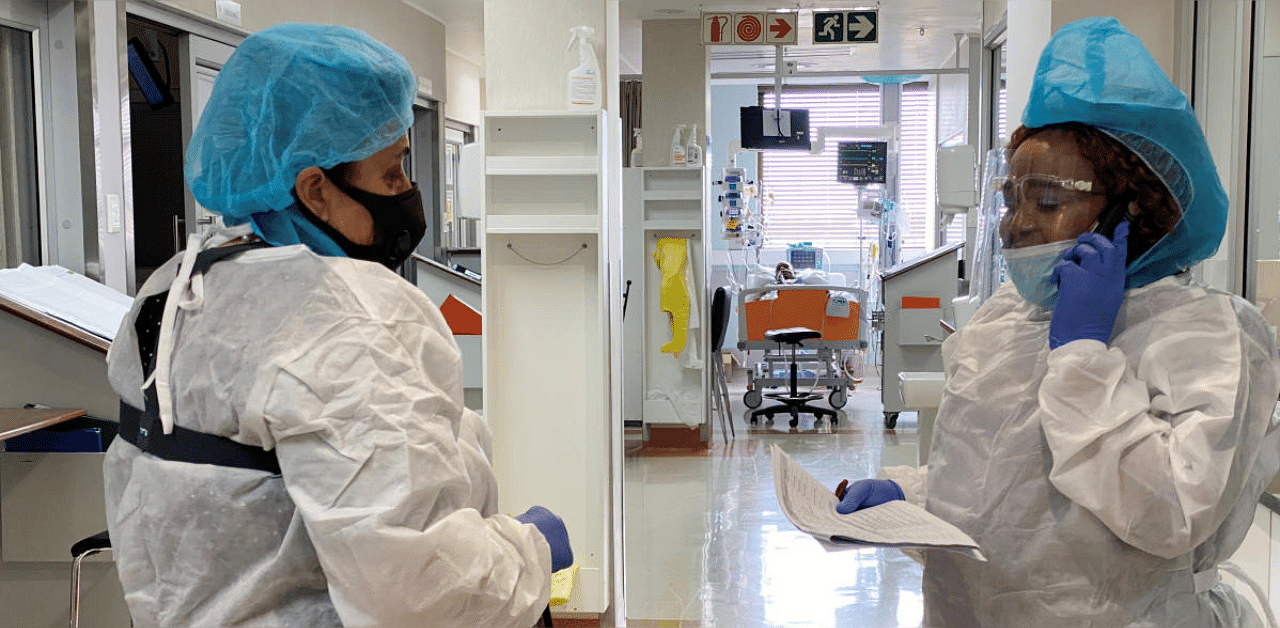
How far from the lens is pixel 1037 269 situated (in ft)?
4.52

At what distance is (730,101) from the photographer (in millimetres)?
10648

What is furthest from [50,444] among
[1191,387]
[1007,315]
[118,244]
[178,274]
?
[1191,387]

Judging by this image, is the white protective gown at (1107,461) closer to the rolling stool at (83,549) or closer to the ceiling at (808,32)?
the rolling stool at (83,549)

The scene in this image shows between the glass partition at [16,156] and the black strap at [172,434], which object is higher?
the glass partition at [16,156]

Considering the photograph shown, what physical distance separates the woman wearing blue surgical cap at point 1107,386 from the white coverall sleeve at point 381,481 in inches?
28.9

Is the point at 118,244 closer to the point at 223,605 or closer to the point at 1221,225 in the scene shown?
the point at 223,605

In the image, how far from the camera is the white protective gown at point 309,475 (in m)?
0.96

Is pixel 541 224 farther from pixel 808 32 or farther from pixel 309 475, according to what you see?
pixel 808 32

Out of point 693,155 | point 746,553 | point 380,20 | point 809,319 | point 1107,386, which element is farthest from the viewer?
point 809,319

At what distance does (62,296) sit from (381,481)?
6.62 feet

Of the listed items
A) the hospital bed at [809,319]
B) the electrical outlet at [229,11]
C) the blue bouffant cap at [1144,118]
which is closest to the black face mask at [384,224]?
the blue bouffant cap at [1144,118]

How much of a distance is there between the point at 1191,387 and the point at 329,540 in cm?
102

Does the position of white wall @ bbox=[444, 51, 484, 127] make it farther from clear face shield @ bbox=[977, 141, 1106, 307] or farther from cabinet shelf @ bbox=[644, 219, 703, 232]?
clear face shield @ bbox=[977, 141, 1106, 307]

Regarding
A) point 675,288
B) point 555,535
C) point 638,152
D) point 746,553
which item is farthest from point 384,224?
point 638,152
